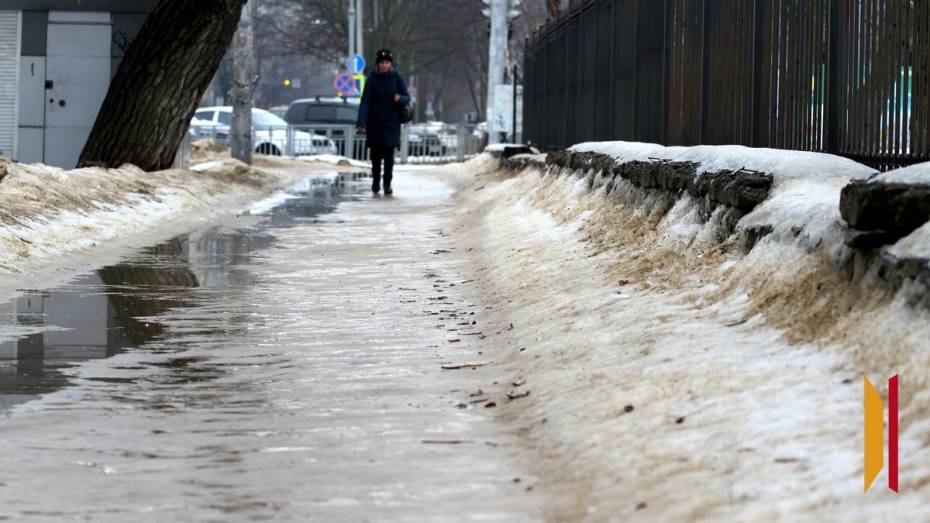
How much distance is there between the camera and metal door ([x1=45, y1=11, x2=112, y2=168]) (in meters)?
22.2

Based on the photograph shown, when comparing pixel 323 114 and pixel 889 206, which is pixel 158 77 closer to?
pixel 889 206

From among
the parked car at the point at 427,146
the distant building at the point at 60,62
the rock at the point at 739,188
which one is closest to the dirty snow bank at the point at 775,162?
the rock at the point at 739,188

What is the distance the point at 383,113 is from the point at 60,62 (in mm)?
5096

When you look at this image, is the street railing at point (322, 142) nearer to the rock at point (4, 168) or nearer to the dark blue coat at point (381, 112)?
the dark blue coat at point (381, 112)

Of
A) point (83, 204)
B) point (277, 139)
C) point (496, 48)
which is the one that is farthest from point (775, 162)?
point (277, 139)

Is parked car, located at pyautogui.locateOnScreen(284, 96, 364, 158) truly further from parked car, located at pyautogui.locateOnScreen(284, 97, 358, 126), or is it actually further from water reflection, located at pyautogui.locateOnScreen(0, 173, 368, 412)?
water reflection, located at pyautogui.locateOnScreen(0, 173, 368, 412)

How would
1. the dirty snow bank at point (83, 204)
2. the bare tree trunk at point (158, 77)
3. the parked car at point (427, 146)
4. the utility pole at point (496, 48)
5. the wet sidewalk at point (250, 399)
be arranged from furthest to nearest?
the parked car at point (427, 146)
the utility pole at point (496, 48)
the bare tree trunk at point (158, 77)
the dirty snow bank at point (83, 204)
the wet sidewalk at point (250, 399)

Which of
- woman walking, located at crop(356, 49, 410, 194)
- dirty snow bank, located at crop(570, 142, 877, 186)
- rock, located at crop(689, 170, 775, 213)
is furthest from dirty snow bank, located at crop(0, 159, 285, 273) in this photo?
rock, located at crop(689, 170, 775, 213)

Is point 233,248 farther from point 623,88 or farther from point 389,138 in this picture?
point 389,138

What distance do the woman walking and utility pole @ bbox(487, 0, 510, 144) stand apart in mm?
11850

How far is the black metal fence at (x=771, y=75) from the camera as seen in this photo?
295 inches

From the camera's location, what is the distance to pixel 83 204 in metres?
14.1

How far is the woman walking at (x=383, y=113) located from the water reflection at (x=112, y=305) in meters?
6.50

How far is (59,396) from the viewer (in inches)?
244
